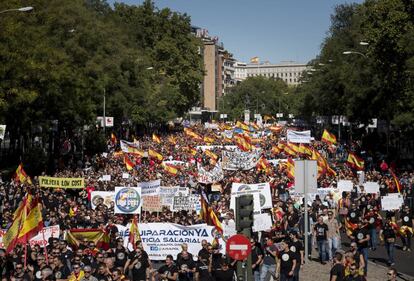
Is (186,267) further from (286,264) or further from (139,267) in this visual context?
(286,264)

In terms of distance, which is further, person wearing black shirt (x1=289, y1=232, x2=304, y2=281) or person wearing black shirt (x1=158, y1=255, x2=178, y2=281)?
person wearing black shirt (x1=289, y1=232, x2=304, y2=281)

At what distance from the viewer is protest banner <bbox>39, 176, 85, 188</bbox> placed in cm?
2720

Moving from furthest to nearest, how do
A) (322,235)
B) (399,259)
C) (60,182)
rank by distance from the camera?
(60,182) → (399,259) → (322,235)

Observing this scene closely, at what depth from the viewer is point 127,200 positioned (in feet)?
75.6

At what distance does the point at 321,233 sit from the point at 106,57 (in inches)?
1834

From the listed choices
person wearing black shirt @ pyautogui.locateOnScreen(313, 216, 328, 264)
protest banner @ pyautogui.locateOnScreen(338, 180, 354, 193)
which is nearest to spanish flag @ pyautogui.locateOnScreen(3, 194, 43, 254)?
person wearing black shirt @ pyautogui.locateOnScreen(313, 216, 328, 264)

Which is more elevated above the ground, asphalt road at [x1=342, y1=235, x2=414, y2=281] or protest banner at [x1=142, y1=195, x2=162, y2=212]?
protest banner at [x1=142, y1=195, x2=162, y2=212]

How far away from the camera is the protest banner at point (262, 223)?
807 inches

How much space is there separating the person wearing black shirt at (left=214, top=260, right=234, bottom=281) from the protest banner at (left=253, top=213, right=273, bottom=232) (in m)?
6.13

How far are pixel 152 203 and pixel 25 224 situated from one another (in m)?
8.83

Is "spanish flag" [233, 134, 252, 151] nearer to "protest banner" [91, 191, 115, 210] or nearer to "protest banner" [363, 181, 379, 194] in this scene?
"protest banner" [363, 181, 379, 194]

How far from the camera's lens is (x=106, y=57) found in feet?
209

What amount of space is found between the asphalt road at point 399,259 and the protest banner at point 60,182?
949 cm

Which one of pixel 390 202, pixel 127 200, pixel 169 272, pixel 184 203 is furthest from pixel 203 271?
pixel 390 202
